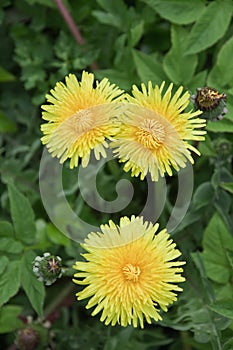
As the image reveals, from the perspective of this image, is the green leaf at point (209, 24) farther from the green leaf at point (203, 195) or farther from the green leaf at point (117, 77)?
the green leaf at point (203, 195)

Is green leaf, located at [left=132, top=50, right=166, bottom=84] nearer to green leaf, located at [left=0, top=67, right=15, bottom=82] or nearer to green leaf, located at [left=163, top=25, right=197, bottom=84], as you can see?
green leaf, located at [left=163, top=25, right=197, bottom=84]

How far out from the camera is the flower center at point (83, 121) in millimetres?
1547

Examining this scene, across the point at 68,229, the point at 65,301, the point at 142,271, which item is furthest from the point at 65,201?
the point at 142,271

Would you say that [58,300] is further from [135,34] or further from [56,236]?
[135,34]

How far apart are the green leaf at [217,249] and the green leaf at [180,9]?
646 mm

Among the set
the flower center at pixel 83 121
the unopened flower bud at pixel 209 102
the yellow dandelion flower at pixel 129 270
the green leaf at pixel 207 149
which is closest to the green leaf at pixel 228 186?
the green leaf at pixel 207 149

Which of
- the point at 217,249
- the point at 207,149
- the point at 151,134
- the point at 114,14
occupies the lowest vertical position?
the point at 217,249

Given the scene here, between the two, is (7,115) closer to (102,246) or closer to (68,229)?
(68,229)

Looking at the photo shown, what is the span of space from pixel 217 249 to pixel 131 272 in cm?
48

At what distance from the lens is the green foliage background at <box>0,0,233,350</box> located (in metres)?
1.81

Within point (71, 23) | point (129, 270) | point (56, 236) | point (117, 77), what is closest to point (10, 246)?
point (56, 236)

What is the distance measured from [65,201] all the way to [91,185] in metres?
0.11

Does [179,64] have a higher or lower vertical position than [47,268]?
higher

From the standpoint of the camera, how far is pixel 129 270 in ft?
4.91
